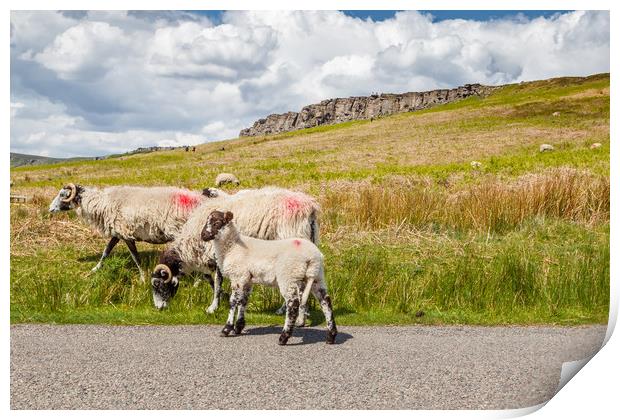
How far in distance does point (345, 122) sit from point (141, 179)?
141 feet

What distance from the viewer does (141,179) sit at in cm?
2664

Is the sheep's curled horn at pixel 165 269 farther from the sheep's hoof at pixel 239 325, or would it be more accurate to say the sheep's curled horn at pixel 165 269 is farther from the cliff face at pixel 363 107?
the cliff face at pixel 363 107

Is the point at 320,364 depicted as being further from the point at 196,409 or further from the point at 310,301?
the point at 310,301

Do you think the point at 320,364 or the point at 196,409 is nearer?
the point at 196,409

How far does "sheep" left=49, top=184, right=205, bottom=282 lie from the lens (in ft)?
41.3

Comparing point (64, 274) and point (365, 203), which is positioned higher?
point (365, 203)

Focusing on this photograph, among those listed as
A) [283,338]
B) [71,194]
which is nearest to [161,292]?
[283,338]

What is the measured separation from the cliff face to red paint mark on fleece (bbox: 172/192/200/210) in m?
43.5

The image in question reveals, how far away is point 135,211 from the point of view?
41.8ft

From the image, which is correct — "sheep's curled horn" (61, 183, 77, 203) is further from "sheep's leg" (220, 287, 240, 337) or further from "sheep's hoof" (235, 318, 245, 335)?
"sheep's hoof" (235, 318, 245, 335)

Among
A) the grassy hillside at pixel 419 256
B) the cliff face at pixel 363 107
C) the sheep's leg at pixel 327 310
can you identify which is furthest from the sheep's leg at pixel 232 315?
the cliff face at pixel 363 107

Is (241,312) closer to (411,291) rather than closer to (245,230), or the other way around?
(245,230)

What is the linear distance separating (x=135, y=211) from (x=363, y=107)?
181 ft

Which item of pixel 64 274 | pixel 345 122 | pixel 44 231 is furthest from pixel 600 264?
pixel 345 122
